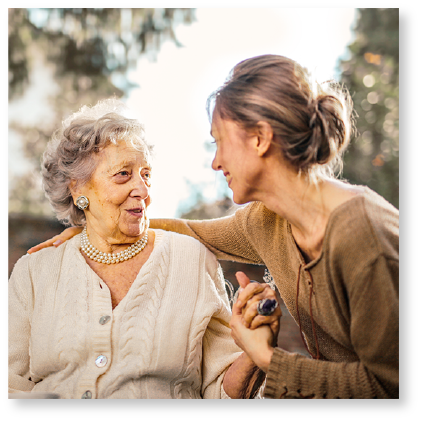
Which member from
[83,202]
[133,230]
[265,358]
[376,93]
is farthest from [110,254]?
[376,93]

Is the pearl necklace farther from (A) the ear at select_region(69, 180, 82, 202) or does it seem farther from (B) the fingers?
(B) the fingers

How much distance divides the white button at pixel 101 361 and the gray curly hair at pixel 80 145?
2.36 ft

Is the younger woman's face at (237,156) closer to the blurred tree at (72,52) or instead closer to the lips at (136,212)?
the lips at (136,212)

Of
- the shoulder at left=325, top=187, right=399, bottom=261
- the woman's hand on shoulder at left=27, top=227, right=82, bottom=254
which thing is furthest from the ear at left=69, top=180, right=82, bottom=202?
the shoulder at left=325, top=187, right=399, bottom=261

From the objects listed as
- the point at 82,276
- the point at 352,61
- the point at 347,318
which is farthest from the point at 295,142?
the point at 352,61

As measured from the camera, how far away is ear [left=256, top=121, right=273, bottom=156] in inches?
56.8

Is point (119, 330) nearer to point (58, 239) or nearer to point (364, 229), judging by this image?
point (58, 239)

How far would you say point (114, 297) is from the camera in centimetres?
169

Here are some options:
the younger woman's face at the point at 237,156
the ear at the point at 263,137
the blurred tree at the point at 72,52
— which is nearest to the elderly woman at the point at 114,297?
the younger woman's face at the point at 237,156

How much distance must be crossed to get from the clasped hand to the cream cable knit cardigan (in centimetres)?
23

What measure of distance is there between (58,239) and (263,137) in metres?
1.13

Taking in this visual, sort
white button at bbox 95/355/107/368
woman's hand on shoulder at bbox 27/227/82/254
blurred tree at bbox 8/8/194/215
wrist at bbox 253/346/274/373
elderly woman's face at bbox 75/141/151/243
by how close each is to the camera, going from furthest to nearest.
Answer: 1. blurred tree at bbox 8/8/194/215
2. woman's hand on shoulder at bbox 27/227/82/254
3. elderly woman's face at bbox 75/141/151/243
4. white button at bbox 95/355/107/368
5. wrist at bbox 253/346/274/373
